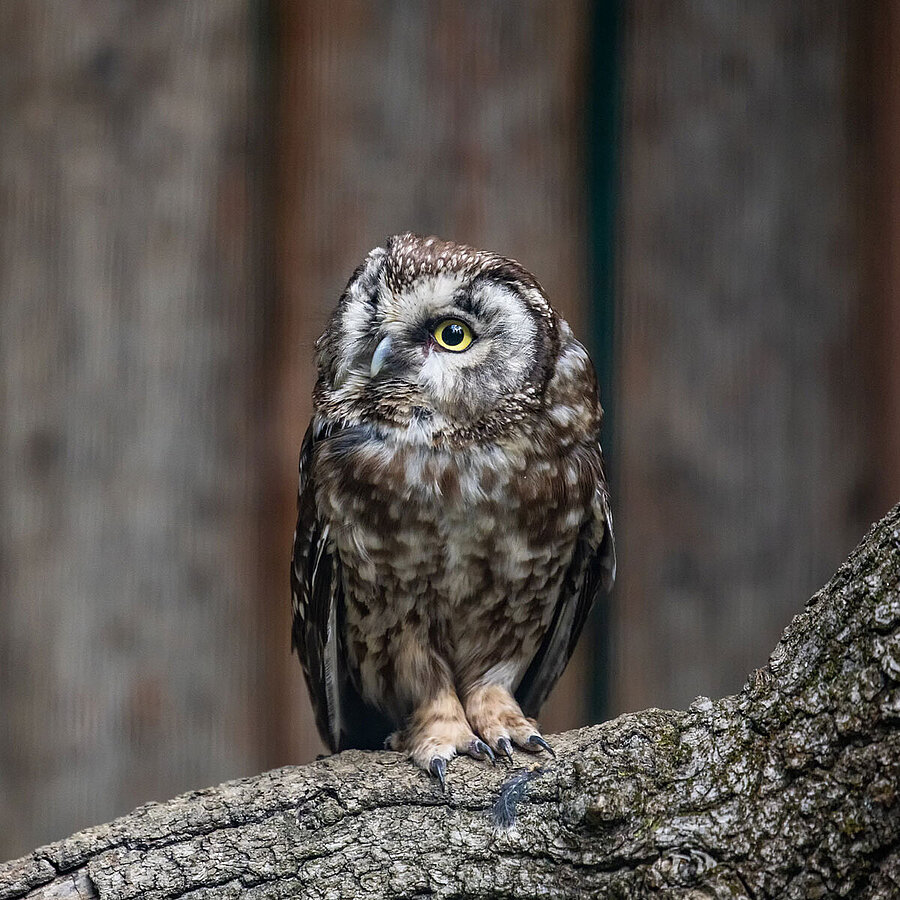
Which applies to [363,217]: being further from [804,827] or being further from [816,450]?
[804,827]

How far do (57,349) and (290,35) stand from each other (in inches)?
42.3

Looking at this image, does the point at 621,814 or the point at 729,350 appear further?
the point at 729,350

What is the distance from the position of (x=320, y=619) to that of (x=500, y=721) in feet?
1.67

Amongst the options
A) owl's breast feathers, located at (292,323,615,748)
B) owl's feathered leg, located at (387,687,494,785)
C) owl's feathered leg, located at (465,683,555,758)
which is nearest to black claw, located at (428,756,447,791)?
owl's feathered leg, located at (387,687,494,785)

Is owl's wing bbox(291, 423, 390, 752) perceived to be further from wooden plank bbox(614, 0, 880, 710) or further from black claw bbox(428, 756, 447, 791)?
wooden plank bbox(614, 0, 880, 710)

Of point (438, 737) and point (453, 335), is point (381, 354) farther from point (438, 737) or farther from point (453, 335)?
point (438, 737)

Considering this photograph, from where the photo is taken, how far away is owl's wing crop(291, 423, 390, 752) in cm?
257

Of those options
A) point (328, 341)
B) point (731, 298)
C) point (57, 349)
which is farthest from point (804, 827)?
point (57, 349)

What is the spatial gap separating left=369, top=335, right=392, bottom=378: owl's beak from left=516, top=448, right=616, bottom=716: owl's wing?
606 mm

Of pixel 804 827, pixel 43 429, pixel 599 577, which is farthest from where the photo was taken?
pixel 43 429

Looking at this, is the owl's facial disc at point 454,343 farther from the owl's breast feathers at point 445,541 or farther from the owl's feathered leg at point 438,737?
the owl's feathered leg at point 438,737

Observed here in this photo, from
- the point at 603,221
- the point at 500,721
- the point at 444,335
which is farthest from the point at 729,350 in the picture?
the point at 500,721

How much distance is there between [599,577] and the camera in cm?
273

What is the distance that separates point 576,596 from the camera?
2715mm
